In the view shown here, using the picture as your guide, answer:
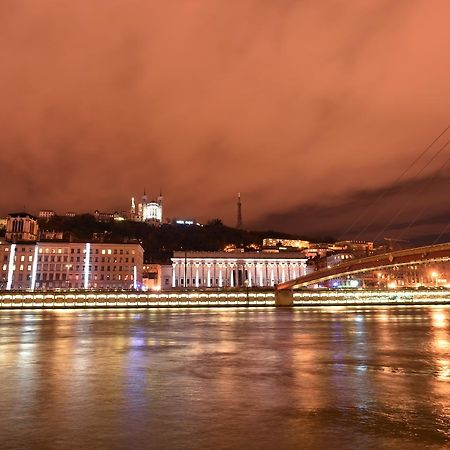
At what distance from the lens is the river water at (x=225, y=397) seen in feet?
23.6

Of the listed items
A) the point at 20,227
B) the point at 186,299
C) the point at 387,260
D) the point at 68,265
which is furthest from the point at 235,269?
the point at 387,260

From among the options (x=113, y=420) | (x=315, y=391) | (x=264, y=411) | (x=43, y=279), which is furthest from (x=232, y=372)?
(x=43, y=279)

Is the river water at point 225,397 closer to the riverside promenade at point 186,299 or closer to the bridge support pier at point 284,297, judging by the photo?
the riverside promenade at point 186,299

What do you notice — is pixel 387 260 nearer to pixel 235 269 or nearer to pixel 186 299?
pixel 186 299

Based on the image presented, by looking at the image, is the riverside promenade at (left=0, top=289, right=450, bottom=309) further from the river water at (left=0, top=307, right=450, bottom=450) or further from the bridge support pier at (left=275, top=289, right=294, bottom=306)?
the river water at (left=0, top=307, right=450, bottom=450)

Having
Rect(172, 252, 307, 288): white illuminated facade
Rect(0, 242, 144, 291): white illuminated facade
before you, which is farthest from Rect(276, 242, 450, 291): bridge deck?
Rect(172, 252, 307, 288): white illuminated facade

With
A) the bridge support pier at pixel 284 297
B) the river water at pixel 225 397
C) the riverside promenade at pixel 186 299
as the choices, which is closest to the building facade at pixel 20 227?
the riverside promenade at pixel 186 299

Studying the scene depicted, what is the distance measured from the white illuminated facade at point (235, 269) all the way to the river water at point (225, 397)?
148 metres

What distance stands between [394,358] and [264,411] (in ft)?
28.6

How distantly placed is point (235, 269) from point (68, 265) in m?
62.0

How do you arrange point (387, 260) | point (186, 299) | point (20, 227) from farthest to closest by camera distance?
point (20, 227) < point (186, 299) < point (387, 260)

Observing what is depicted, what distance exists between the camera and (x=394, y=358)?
15.7m

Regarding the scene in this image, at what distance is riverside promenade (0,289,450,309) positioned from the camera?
61.6m

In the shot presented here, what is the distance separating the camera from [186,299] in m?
64.8
